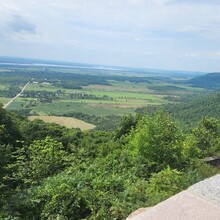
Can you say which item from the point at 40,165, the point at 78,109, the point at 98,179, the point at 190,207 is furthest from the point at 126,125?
the point at 78,109

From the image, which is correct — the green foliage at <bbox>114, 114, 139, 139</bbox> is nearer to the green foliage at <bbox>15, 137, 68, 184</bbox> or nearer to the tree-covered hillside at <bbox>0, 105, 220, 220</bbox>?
the tree-covered hillside at <bbox>0, 105, 220, 220</bbox>

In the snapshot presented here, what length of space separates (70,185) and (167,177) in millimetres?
2795

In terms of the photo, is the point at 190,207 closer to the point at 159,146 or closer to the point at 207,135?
the point at 159,146

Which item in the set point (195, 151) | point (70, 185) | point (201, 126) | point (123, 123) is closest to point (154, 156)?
point (195, 151)

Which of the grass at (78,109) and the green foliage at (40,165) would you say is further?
the grass at (78,109)

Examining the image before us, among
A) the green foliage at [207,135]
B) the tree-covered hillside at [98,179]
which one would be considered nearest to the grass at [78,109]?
the green foliage at [207,135]

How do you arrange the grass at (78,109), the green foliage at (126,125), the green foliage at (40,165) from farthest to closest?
1. the grass at (78,109)
2. the green foliage at (126,125)
3. the green foliage at (40,165)

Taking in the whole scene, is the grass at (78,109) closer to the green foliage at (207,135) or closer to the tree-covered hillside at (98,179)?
the green foliage at (207,135)

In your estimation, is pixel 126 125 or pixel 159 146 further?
→ pixel 126 125

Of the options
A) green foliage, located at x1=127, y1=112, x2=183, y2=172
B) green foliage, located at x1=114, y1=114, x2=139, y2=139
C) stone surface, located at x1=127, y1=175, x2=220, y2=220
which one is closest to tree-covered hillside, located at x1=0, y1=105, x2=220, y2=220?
green foliage, located at x1=127, y1=112, x2=183, y2=172

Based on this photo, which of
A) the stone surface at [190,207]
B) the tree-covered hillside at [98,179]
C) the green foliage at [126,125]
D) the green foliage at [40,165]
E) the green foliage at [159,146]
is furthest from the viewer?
the green foliage at [126,125]

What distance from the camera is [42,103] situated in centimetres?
10988

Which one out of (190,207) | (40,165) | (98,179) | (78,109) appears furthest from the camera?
(78,109)

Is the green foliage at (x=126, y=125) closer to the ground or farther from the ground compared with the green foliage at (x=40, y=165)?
closer to the ground
